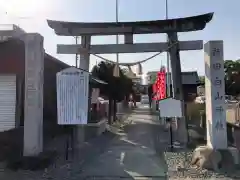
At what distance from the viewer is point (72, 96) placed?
9727 mm

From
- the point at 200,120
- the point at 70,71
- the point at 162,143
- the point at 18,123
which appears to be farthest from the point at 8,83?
the point at 200,120

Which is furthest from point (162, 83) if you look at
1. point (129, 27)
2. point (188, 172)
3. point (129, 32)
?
point (188, 172)

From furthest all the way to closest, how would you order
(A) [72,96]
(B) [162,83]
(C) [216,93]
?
(B) [162,83], (C) [216,93], (A) [72,96]

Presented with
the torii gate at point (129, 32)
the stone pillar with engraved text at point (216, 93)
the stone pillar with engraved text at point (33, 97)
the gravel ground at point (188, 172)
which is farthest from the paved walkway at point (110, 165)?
the torii gate at point (129, 32)

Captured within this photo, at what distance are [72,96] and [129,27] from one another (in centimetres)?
575

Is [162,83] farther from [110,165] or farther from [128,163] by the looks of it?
[110,165]

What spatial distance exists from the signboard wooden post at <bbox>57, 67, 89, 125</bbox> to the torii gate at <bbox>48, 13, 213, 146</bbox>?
185 inches

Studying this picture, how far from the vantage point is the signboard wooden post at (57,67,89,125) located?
9.59 metres

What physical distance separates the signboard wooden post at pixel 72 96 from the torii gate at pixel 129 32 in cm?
470

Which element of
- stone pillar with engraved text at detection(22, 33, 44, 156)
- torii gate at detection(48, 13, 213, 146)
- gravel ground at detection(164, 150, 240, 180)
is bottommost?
gravel ground at detection(164, 150, 240, 180)

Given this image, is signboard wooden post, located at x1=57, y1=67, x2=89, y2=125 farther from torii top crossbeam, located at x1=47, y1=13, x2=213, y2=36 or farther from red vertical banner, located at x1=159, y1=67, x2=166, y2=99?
red vertical banner, located at x1=159, y1=67, x2=166, y2=99

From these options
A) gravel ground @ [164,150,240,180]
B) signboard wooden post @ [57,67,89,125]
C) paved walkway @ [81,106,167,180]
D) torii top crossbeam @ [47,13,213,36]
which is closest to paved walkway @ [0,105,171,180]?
paved walkway @ [81,106,167,180]

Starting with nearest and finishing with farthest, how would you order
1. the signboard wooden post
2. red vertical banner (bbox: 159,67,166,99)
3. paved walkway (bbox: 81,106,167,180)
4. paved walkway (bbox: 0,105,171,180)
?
paved walkway (bbox: 0,105,171,180)
paved walkway (bbox: 81,106,167,180)
the signboard wooden post
red vertical banner (bbox: 159,67,166,99)

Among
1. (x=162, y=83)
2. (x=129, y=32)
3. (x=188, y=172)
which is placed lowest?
(x=188, y=172)
